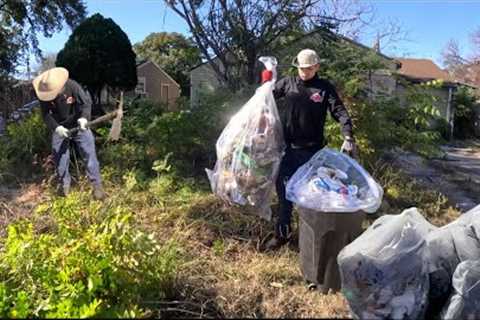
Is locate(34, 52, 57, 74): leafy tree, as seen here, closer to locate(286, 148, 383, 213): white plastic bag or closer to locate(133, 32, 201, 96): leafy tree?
locate(133, 32, 201, 96): leafy tree

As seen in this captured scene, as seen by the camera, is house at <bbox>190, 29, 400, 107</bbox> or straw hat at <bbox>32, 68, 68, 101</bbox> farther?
house at <bbox>190, 29, 400, 107</bbox>

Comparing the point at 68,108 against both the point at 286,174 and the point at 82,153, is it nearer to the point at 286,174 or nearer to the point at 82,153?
the point at 82,153

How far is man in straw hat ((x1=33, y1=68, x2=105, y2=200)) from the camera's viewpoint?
5316 millimetres

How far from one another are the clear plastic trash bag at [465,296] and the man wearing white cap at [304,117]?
133cm

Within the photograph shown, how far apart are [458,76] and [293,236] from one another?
37023 millimetres

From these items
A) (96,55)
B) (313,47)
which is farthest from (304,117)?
(96,55)

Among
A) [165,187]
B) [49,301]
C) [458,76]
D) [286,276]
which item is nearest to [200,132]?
[165,187]

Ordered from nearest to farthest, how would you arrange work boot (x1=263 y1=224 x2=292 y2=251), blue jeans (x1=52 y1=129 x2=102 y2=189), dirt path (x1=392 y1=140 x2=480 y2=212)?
work boot (x1=263 y1=224 x2=292 y2=251) → blue jeans (x1=52 y1=129 x2=102 y2=189) → dirt path (x1=392 y1=140 x2=480 y2=212)

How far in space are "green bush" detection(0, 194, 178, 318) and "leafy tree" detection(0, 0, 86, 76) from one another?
1436cm

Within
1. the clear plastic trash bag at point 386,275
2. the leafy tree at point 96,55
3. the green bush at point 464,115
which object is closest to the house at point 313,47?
the leafy tree at point 96,55

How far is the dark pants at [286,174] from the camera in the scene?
13.3 feet

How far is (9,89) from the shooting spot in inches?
502

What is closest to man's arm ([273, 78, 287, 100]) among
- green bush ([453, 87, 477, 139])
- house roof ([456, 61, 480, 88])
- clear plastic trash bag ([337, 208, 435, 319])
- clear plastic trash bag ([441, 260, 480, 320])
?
clear plastic trash bag ([337, 208, 435, 319])

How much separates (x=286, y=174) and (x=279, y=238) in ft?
1.79
